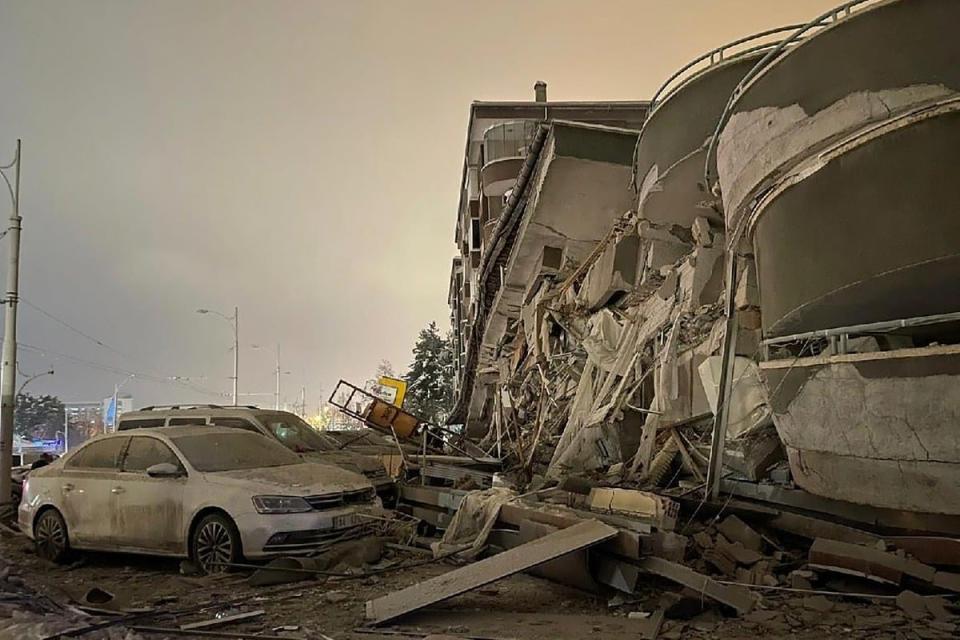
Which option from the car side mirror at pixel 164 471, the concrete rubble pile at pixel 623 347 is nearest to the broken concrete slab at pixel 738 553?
the concrete rubble pile at pixel 623 347

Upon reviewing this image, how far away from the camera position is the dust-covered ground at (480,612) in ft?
17.8

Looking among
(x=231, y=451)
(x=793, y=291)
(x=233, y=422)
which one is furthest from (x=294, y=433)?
(x=793, y=291)

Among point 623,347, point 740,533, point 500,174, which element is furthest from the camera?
point 500,174

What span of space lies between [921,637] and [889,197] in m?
3.18

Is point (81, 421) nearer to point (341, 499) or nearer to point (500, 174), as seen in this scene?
point (500, 174)

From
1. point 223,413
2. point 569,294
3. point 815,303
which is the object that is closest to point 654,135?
point 569,294

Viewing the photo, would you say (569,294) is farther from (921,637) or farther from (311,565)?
(921,637)

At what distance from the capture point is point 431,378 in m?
56.4

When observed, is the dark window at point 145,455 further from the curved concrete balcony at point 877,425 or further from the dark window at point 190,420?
the curved concrete balcony at point 877,425

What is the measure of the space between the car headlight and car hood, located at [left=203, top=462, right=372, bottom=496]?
7 centimetres

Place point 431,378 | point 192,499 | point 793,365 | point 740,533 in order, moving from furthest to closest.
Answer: point 431,378 → point 192,499 → point 793,365 → point 740,533

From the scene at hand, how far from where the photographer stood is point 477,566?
253 inches

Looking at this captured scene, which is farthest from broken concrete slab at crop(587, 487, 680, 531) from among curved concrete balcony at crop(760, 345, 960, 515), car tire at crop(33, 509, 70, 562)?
car tire at crop(33, 509, 70, 562)

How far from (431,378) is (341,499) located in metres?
47.5
